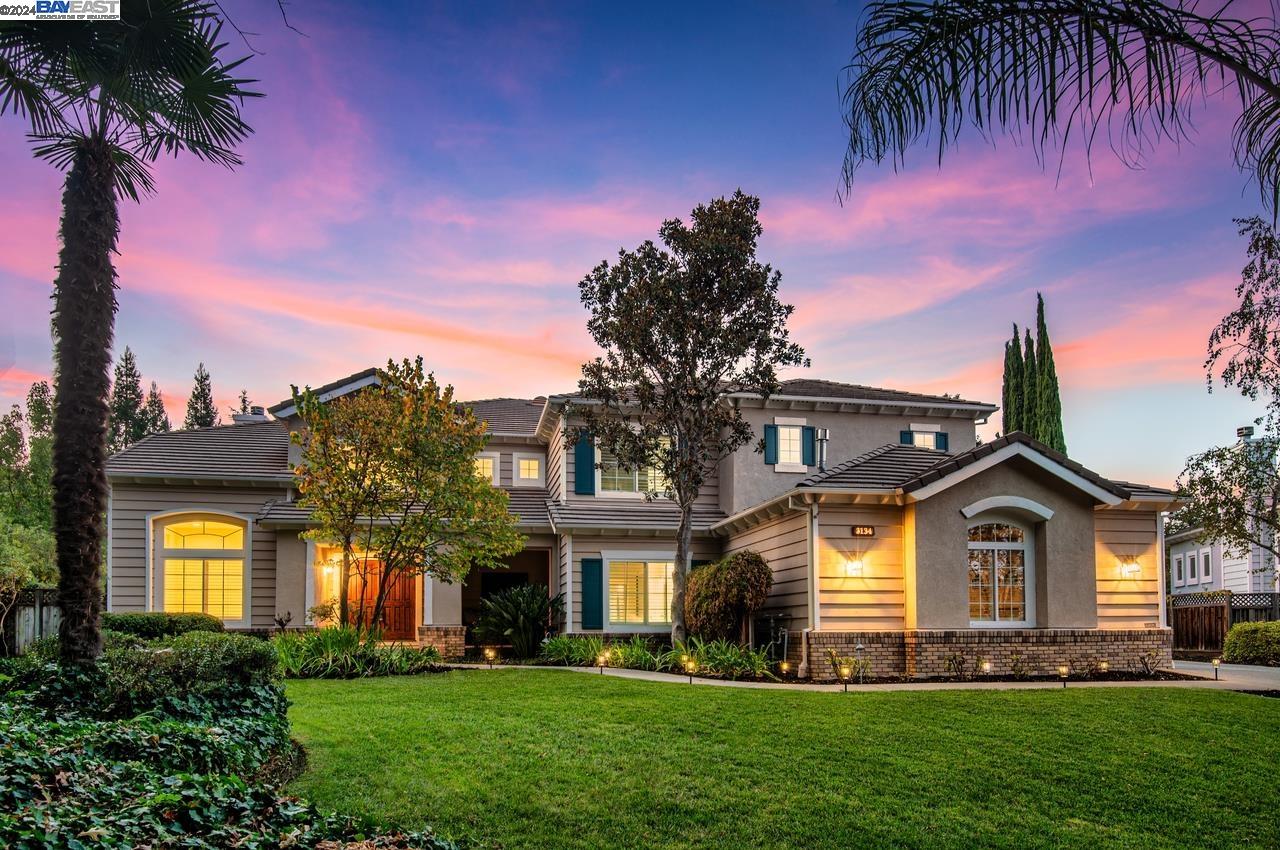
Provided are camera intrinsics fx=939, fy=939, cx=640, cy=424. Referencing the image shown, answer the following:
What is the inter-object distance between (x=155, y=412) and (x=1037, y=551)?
51713mm

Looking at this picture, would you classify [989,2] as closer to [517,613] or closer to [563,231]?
[563,231]

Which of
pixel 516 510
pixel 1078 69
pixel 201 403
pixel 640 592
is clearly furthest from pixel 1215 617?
pixel 201 403

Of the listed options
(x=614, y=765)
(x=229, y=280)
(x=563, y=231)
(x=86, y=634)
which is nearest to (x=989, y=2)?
(x=614, y=765)

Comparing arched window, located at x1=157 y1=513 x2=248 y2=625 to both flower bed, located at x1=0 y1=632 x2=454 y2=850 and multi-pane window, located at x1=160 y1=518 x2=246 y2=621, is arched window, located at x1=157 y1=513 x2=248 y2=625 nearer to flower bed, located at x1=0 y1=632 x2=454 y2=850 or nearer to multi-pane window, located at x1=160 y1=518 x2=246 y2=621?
multi-pane window, located at x1=160 y1=518 x2=246 y2=621

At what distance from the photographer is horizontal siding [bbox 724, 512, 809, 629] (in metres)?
16.3

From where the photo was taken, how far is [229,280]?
17172 millimetres

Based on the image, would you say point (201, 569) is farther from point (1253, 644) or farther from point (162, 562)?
point (1253, 644)

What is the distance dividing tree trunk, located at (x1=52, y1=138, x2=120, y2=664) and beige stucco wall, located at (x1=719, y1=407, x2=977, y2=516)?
14.3 metres

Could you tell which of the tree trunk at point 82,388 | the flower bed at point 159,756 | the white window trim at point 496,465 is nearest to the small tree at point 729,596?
the white window trim at point 496,465

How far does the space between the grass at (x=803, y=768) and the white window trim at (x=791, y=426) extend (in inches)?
376

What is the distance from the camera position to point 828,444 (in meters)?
22.0

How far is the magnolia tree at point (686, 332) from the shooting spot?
17.5 meters

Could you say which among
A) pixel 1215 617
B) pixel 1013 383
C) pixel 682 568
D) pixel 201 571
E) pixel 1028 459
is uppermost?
pixel 1013 383

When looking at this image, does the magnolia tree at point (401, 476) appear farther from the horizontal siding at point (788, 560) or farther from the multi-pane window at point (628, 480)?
the horizontal siding at point (788, 560)
